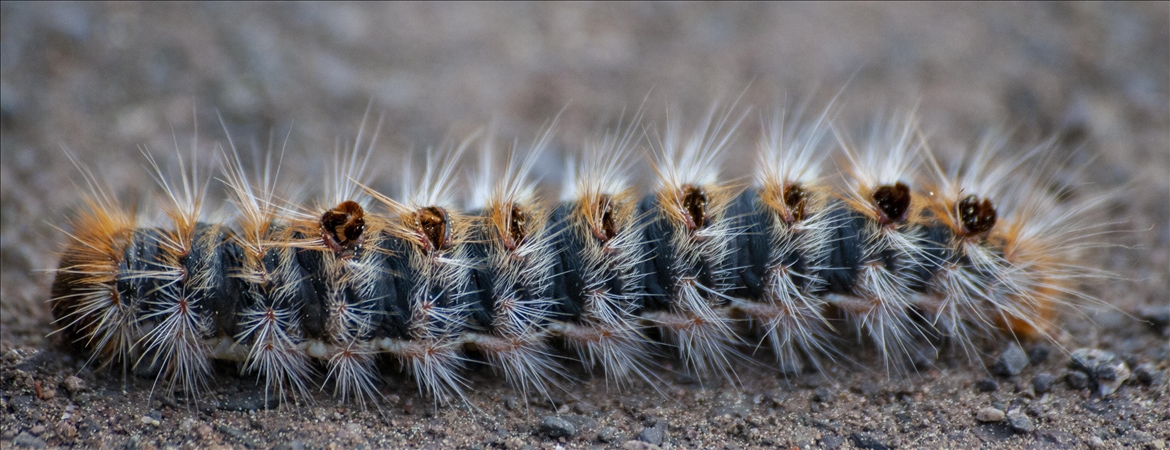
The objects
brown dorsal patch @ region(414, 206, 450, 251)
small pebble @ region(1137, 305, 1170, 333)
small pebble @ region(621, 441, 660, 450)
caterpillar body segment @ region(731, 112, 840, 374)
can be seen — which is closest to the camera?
small pebble @ region(621, 441, 660, 450)

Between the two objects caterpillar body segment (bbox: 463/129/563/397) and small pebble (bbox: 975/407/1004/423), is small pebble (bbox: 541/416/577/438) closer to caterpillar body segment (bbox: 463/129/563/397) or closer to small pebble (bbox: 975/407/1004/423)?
caterpillar body segment (bbox: 463/129/563/397)

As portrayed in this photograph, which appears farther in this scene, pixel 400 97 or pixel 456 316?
pixel 400 97

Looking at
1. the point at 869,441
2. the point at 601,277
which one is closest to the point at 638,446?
the point at 601,277

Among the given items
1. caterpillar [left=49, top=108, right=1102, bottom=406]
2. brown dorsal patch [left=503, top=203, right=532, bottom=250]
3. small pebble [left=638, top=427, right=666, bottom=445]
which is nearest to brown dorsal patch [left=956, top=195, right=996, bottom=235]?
caterpillar [left=49, top=108, right=1102, bottom=406]

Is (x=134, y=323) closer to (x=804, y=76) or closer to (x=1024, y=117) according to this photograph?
(x=804, y=76)

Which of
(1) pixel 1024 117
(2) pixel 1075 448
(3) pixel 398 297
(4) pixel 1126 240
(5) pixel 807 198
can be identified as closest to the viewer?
(2) pixel 1075 448

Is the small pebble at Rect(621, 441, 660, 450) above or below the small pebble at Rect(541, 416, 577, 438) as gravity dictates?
below

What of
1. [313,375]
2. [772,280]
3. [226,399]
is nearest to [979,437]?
[772,280]
